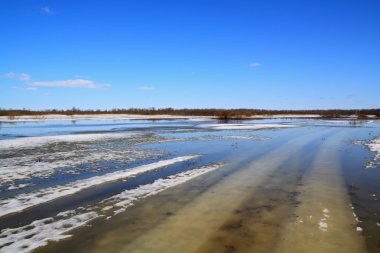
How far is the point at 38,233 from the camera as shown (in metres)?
5.61

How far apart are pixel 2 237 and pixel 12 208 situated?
5.76 feet

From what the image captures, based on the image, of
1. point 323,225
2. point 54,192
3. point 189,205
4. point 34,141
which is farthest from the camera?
point 34,141

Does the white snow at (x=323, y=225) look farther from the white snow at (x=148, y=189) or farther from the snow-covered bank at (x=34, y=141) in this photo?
the snow-covered bank at (x=34, y=141)

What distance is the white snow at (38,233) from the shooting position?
5075mm

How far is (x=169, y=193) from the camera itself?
835cm

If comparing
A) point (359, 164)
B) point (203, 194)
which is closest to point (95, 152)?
point (203, 194)


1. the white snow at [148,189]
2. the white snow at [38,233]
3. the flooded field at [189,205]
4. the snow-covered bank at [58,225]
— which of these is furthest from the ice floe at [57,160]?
the white snow at [38,233]

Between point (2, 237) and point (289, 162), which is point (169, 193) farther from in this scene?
point (289, 162)

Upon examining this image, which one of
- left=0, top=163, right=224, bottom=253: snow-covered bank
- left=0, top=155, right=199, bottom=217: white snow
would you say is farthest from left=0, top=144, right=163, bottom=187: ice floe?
left=0, top=163, right=224, bottom=253: snow-covered bank

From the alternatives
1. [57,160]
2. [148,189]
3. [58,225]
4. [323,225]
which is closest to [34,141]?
[57,160]

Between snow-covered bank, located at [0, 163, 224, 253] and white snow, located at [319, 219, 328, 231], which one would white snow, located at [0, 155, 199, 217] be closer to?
snow-covered bank, located at [0, 163, 224, 253]

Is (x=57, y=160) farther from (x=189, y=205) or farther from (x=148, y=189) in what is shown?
(x=189, y=205)

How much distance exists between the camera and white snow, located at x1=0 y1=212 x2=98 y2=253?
5.07 m

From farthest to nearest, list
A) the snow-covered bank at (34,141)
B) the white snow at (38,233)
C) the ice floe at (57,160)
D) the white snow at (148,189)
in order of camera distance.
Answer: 1. the snow-covered bank at (34,141)
2. the ice floe at (57,160)
3. the white snow at (148,189)
4. the white snow at (38,233)
